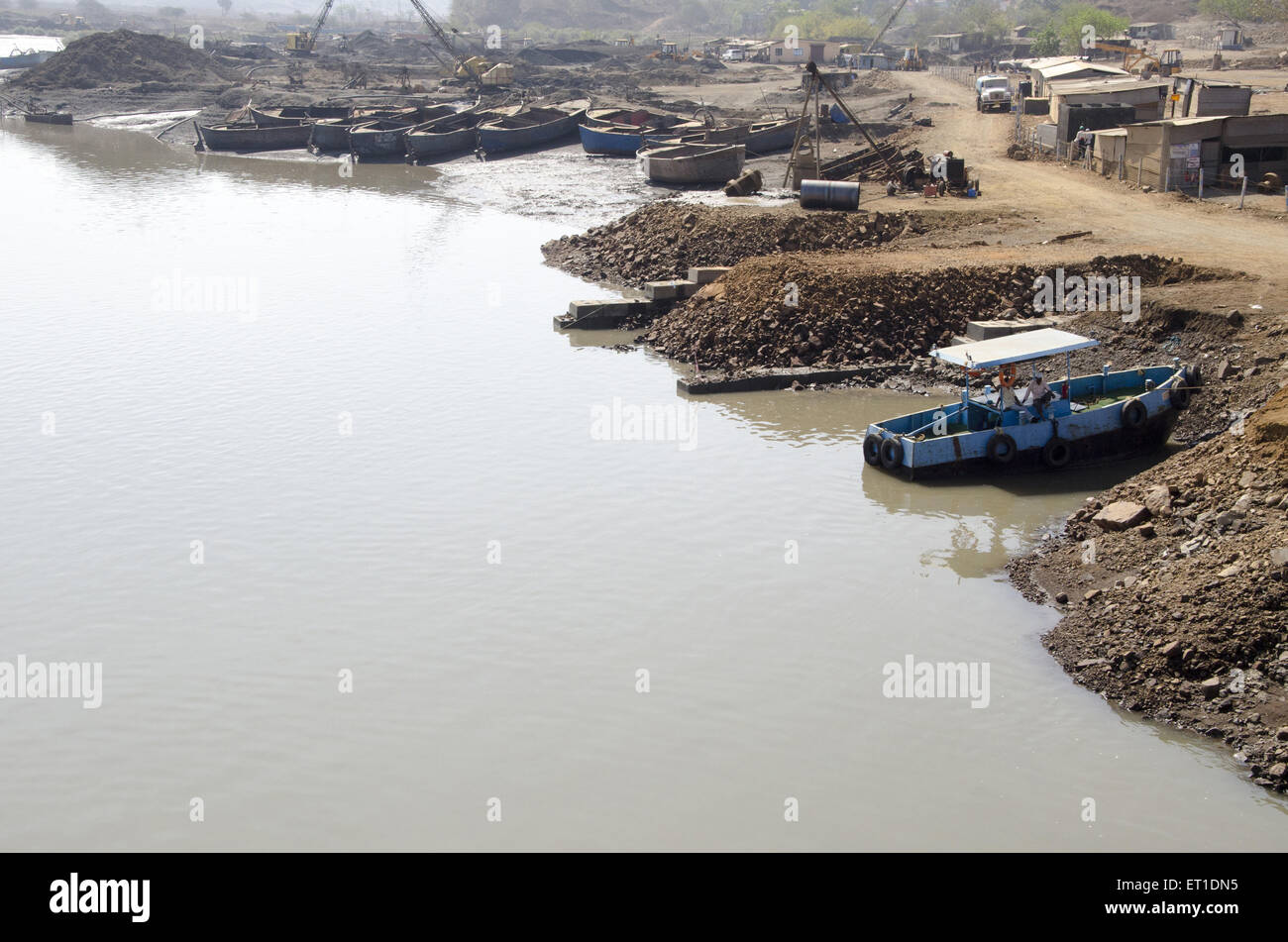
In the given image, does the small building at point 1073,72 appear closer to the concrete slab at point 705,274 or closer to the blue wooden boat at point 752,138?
the blue wooden boat at point 752,138

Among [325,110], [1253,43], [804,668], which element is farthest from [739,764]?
[1253,43]

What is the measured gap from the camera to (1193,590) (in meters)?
12.2

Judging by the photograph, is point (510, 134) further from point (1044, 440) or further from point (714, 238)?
point (1044, 440)

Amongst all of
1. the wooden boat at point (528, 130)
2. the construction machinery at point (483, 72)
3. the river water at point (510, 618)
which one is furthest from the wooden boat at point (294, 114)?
the river water at point (510, 618)

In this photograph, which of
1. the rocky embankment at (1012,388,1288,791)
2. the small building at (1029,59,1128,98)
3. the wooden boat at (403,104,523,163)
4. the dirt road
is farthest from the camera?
the wooden boat at (403,104,523,163)

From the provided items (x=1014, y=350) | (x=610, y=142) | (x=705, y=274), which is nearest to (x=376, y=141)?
(x=610, y=142)

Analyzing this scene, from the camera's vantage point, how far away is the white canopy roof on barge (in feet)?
55.2

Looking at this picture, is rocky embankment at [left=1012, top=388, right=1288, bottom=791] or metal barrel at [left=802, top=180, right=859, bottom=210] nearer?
rocky embankment at [left=1012, top=388, right=1288, bottom=791]

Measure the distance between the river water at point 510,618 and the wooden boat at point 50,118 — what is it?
56.8 m

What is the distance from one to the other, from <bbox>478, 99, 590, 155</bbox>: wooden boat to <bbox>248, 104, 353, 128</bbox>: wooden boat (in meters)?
11.3

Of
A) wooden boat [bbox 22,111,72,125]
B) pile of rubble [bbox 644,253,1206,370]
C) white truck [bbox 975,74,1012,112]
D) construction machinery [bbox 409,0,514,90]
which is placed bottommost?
pile of rubble [bbox 644,253,1206,370]

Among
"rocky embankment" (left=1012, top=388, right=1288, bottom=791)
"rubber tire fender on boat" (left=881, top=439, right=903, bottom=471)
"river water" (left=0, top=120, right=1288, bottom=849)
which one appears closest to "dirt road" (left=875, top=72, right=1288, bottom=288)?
"river water" (left=0, top=120, right=1288, bottom=849)

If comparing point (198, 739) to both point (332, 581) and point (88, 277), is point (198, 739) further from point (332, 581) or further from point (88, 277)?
point (88, 277)

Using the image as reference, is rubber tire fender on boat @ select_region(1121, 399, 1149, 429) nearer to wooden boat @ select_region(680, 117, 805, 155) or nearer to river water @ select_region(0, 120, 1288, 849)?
river water @ select_region(0, 120, 1288, 849)
